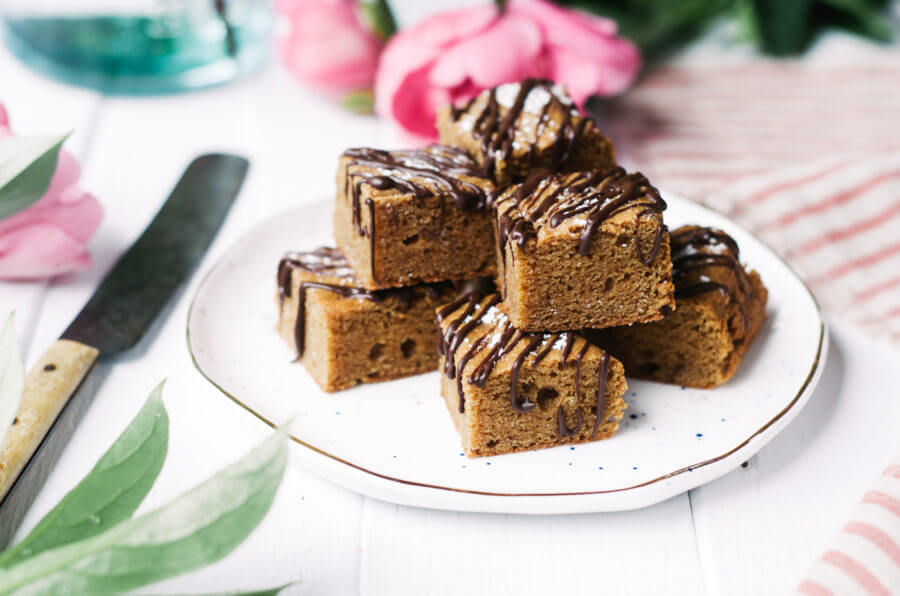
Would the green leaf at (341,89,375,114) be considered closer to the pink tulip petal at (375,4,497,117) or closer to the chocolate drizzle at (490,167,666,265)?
the pink tulip petal at (375,4,497,117)

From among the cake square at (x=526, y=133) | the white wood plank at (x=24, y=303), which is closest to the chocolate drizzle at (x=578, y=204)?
the cake square at (x=526, y=133)

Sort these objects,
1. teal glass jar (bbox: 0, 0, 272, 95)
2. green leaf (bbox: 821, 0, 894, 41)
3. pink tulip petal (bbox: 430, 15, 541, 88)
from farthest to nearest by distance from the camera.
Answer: green leaf (bbox: 821, 0, 894, 41), teal glass jar (bbox: 0, 0, 272, 95), pink tulip petal (bbox: 430, 15, 541, 88)

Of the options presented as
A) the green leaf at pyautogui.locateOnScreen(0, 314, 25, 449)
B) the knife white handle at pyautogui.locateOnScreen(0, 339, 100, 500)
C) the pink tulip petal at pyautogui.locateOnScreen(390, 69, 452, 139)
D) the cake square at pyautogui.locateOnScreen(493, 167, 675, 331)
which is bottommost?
the pink tulip petal at pyautogui.locateOnScreen(390, 69, 452, 139)

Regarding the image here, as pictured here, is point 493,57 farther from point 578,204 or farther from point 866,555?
point 866,555

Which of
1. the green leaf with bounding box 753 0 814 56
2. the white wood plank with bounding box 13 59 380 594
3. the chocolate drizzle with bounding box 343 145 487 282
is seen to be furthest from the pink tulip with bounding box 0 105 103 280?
the green leaf with bounding box 753 0 814 56

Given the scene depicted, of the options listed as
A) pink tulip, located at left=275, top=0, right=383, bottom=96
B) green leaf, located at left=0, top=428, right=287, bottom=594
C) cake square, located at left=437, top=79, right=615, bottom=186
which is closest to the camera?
green leaf, located at left=0, top=428, right=287, bottom=594

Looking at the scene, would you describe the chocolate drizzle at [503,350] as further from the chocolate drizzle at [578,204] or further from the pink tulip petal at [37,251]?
the pink tulip petal at [37,251]

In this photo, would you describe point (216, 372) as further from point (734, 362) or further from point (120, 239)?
point (734, 362)

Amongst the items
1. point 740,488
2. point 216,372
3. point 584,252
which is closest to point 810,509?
point 740,488
